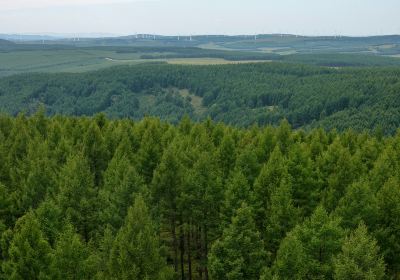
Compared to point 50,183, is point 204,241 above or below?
below

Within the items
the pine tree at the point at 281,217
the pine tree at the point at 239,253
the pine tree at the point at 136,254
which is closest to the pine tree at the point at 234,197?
the pine tree at the point at 281,217

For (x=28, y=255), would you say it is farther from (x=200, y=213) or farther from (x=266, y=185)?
(x=266, y=185)

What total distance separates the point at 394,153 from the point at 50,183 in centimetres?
3762

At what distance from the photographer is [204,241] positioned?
4447cm

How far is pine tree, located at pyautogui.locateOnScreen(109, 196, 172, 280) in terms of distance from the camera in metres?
30.4

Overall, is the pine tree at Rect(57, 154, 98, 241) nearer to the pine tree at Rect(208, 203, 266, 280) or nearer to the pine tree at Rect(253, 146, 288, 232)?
the pine tree at Rect(208, 203, 266, 280)

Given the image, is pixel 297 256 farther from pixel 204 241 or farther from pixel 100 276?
pixel 204 241

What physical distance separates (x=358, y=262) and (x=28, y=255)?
20516 millimetres

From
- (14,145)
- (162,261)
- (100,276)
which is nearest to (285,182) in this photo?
(162,261)

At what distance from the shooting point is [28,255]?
29.7m

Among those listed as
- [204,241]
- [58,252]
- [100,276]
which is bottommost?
[204,241]

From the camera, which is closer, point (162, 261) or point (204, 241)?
point (162, 261)

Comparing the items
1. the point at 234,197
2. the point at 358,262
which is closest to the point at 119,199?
the point at 234,197

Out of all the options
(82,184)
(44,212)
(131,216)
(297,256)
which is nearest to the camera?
(297,256)
